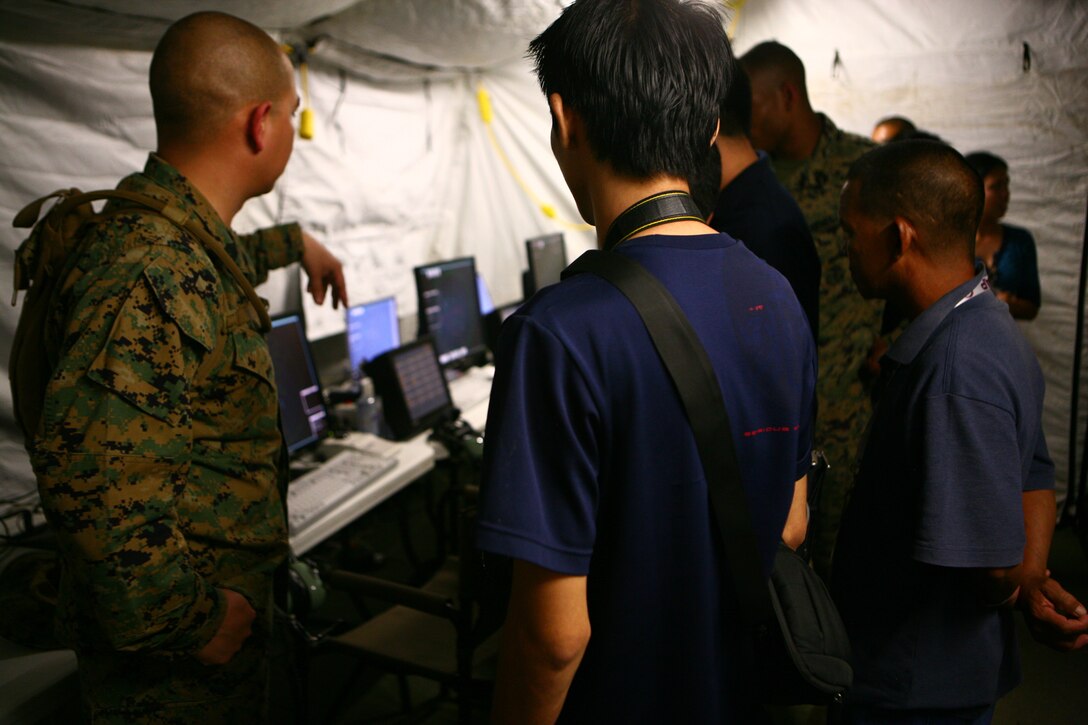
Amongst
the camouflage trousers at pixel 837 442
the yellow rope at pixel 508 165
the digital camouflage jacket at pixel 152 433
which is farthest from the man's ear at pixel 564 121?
the yellow rope at pixel 508 165

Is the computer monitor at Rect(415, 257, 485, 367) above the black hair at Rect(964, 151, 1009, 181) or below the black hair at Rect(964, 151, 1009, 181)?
below

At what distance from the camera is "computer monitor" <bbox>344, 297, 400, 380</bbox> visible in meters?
2.95

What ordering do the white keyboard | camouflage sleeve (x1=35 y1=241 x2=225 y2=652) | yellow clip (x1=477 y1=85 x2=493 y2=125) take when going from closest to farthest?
camouflage sleeve (x1=35 y1=241 x2=225 y2=652), the white keyboard, yellow clip (x1=477 y1=85 x2=493 y2=125)

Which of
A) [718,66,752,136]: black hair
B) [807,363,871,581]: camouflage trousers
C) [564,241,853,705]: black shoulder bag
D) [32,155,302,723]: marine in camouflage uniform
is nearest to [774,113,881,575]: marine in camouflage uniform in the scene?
[807,363,871,581]: camouflage trousers

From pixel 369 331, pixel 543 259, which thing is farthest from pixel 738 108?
pixel 543 259

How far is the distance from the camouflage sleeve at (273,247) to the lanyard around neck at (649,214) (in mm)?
1269

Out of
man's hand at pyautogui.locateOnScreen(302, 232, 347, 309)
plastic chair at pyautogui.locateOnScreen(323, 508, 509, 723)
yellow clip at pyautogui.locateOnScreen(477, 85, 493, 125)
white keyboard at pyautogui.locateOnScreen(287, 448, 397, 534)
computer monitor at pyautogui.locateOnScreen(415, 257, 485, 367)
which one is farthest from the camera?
yellow clip at pyautogui.locateOnScreen(477, 85, 493, 125)

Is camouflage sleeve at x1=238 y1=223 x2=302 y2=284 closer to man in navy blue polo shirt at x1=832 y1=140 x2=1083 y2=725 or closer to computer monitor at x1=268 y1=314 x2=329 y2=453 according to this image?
computer monitor at x1=268 y1=314 x2=329 y2=453

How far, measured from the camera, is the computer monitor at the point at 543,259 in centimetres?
421

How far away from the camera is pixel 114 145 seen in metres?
2.28

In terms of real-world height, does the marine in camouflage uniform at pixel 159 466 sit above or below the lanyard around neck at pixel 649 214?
below

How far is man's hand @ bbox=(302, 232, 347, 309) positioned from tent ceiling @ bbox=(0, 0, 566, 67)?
35.8 inches

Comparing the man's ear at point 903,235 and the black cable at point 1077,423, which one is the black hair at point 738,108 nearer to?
the man's ear at point 903,235

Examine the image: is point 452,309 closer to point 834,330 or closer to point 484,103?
point 484,103
